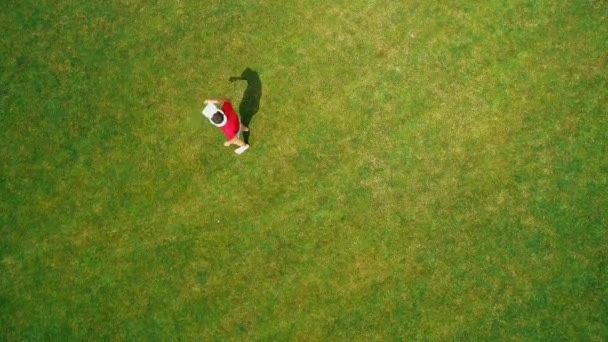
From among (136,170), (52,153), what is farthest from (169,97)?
(52,153)

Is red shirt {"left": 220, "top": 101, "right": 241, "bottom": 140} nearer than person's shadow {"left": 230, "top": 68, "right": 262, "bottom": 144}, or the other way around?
red shirt {"left": 220, "top": 101, "right": 241, "bottom": 140}

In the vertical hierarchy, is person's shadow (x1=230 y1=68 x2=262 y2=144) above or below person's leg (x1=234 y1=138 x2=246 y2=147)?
above

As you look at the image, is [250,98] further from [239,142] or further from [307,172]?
[307,172]

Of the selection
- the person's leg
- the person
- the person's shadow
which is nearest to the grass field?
the person's shadow

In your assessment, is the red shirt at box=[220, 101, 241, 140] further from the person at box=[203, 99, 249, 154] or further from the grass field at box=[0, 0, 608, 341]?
the grass field at box=[0, 0, 608, 341]

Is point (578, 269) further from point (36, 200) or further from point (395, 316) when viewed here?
point (36, 200)

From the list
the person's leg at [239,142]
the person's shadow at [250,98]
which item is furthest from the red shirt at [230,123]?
the person's shadow at [250,98]

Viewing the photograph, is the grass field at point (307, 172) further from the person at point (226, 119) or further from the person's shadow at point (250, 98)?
the person at point (226, 119)
